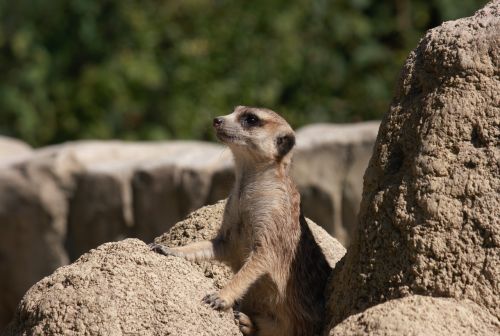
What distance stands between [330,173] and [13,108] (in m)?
5.27

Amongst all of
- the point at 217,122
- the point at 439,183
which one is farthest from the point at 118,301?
the point at 217,122

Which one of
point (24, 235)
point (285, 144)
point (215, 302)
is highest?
point (285, 144)

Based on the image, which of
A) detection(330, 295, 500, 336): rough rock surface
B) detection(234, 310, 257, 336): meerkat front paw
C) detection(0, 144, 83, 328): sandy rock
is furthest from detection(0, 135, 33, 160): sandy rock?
detection(330, 295, 500, 336): rough rock surface

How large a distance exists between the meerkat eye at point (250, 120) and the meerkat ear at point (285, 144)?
0.17 metres

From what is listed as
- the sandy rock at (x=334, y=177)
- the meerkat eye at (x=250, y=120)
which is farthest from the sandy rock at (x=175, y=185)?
the meerkat eye at (x=250, y=120)

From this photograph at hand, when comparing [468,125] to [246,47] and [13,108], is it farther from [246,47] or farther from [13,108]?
[13,108]

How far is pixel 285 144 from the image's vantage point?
5.15 meters

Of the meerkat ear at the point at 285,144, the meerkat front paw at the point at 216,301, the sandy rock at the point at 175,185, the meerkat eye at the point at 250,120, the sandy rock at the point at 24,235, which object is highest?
the meerkat eye at the point at 250,120

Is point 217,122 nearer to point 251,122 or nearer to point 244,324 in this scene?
point 251,122

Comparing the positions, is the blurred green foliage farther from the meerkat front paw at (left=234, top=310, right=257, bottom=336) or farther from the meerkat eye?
the meerkat front paw at (left=234, top=310, right=257, bottom=336)

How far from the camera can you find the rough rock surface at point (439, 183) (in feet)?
12.4

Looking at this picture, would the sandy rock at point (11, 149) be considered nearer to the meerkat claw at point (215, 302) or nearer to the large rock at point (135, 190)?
the large rock at point (135, 190)

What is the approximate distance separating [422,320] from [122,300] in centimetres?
109

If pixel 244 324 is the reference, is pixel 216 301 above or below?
above
